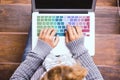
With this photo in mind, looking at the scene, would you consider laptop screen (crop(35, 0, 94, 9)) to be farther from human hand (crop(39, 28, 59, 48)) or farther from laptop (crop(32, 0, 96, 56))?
human hand (crop(39, 28, 59, 48))

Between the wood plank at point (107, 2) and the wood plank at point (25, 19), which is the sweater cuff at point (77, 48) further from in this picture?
the wood plank at point (107, 2)

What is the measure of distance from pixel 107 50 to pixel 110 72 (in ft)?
0.45

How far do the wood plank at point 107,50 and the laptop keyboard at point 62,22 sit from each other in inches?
10.5

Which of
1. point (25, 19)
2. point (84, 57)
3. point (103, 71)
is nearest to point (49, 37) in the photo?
point (84, 57)

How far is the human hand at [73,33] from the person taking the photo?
A: 1.38 meters

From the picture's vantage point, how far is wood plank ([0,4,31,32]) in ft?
6.13

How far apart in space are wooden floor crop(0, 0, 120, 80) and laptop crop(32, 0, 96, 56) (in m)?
0.24

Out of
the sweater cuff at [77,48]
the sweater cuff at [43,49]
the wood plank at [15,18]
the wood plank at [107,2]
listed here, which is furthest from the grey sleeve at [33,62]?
the wood plank at [107,2]

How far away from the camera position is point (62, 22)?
1.46 metres

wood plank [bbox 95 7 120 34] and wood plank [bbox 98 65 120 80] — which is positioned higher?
wood plank [bbox 95 7 120 34]

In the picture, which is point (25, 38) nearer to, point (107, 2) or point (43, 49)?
point (43, 49)

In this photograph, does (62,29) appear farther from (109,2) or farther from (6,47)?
(109,2)

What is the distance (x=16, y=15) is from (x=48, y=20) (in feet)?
1.63

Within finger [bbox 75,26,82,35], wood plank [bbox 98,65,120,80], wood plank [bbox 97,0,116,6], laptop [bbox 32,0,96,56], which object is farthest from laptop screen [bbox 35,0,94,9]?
wood plank [bbox 97,0,116,6]
